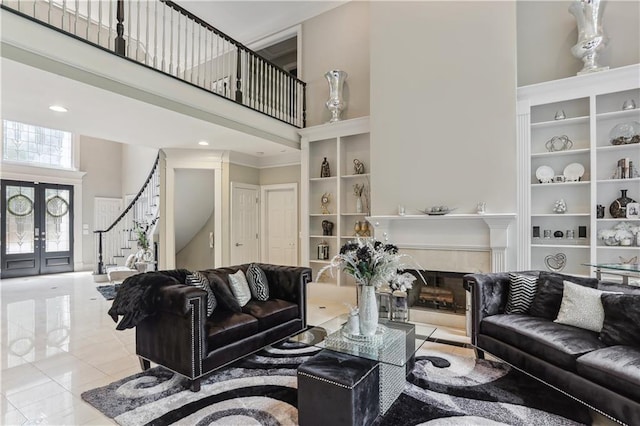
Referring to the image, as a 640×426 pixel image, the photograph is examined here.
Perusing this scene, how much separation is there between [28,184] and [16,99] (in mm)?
6892

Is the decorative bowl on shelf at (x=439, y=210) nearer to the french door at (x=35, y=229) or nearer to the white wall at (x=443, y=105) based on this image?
the white wall at (x=443, y=105)

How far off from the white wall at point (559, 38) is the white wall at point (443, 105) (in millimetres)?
499

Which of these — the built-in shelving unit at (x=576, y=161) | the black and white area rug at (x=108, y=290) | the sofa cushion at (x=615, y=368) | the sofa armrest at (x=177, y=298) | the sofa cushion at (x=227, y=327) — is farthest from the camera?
the black and white area rug at (x=108, y=290)

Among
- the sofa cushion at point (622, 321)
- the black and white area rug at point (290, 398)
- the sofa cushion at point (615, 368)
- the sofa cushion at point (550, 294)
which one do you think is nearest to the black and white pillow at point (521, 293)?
the sofa cushion at point (550, 294)

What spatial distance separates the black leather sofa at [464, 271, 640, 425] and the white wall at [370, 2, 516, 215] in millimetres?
1466

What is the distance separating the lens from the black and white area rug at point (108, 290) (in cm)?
644

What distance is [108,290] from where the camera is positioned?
7.00 meters

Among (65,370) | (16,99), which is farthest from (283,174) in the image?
(65,370)

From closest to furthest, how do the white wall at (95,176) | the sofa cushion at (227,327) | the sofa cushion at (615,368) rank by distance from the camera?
the sofa cushion at (615,368) → the sofa cushion at (227,327) → the white wall at (95,176)

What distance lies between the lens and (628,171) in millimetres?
3777

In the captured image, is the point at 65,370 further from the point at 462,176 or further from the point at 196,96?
the point at 462,176

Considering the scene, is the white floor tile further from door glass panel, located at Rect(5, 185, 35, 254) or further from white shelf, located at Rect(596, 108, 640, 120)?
door glass panel, located at Rect(5, 185, 35, 254)

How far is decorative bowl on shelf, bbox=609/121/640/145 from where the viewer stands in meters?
3.79

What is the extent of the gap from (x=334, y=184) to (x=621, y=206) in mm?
3979
